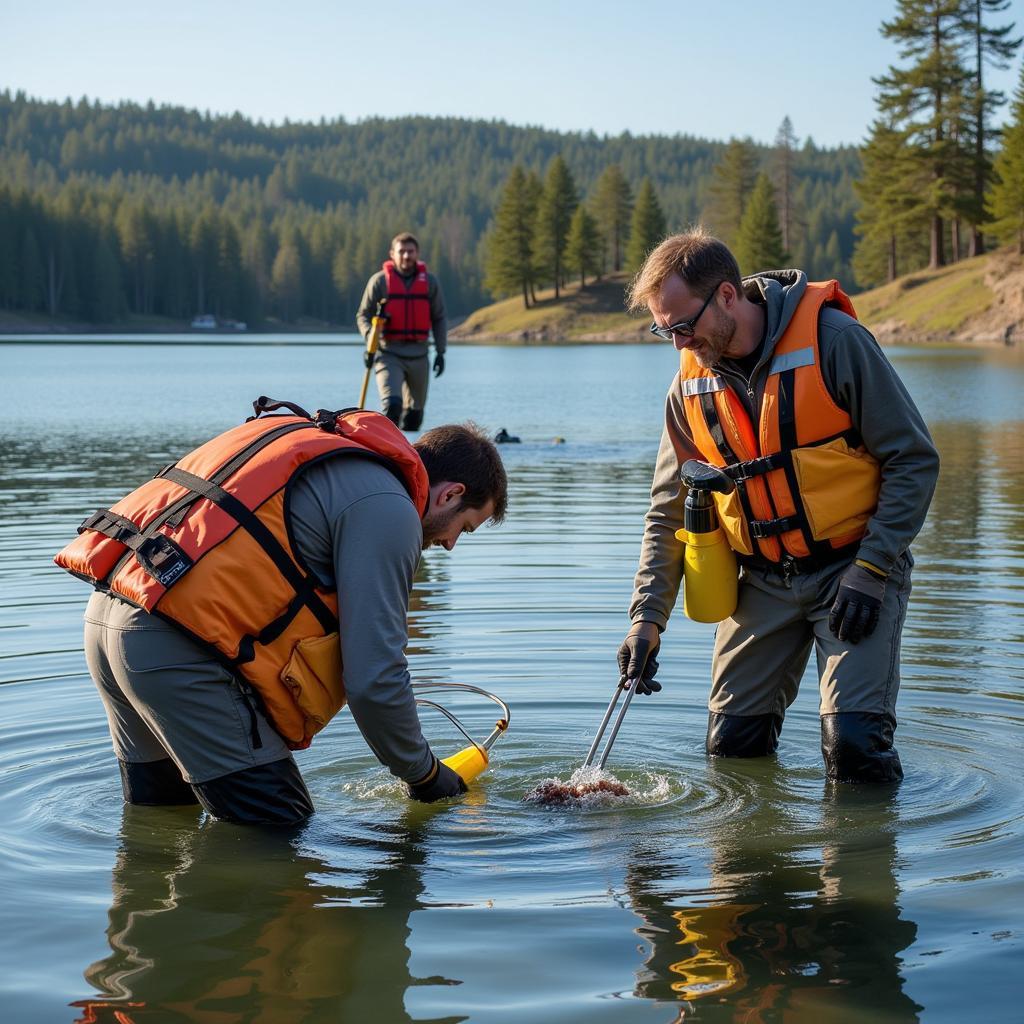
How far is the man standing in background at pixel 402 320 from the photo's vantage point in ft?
50.5

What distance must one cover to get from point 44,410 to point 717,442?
25.0 meters

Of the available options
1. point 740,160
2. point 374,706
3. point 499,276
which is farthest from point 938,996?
point 740,160

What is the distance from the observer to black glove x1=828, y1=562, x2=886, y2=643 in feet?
16.5

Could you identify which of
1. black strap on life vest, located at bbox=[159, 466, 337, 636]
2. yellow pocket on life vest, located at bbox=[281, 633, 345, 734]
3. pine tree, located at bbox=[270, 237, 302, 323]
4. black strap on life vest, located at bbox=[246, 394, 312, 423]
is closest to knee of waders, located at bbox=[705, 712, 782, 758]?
yellow pocket on life vest, located at bbox=[281, 633, 345, 734]

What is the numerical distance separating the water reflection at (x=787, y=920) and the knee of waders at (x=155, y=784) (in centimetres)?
170

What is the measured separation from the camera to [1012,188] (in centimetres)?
5650

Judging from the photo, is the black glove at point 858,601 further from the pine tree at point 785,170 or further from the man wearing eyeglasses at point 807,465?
the pine tree at point 785,170

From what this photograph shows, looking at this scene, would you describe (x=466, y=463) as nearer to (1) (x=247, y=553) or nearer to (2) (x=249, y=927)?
(1) (x=247, y=553)

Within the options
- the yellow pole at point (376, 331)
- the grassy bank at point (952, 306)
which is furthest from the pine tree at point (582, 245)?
the yellow pole at point (376, 331)

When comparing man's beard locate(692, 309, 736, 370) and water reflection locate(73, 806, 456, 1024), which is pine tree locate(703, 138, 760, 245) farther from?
water reflection locate(73, 806, 456, 1024)

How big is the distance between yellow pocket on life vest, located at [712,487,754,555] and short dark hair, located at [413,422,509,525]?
1.22 m

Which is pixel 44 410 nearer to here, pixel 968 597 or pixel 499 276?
pixel 968 597

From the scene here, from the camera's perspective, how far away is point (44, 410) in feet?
91.9

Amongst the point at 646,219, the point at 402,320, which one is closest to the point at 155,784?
the point at 402,320
